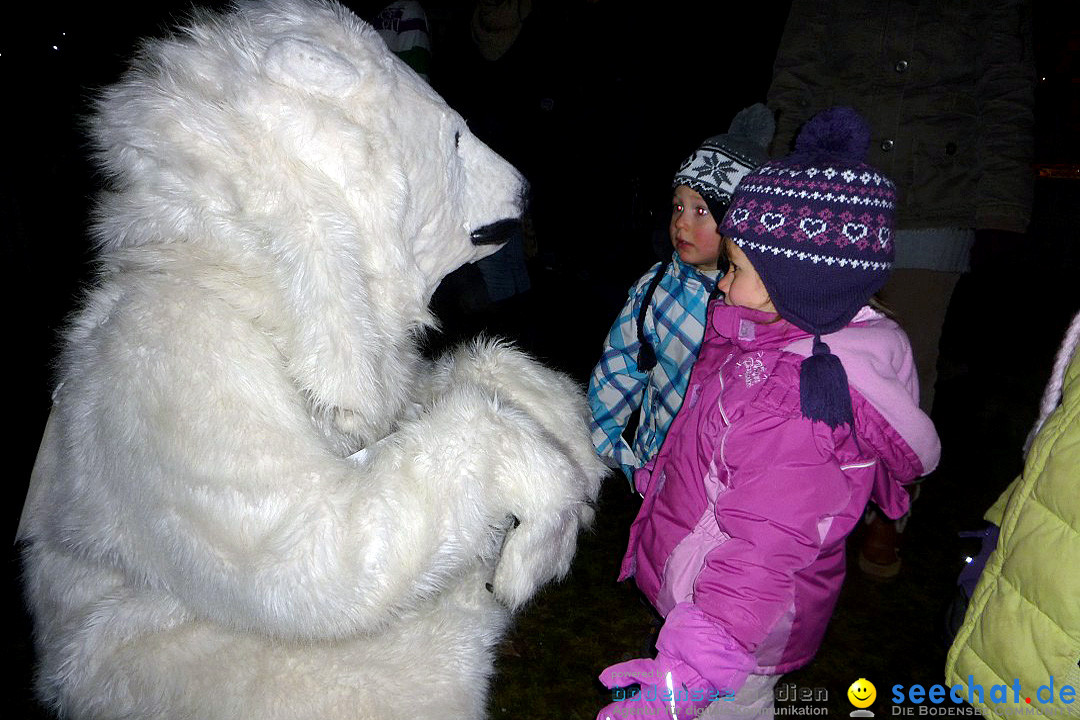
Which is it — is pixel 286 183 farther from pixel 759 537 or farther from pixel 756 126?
pixel 756 126

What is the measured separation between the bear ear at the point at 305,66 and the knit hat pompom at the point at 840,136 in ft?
2.31

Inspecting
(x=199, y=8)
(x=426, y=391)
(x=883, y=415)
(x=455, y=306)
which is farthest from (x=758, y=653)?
(x=455, y=306)

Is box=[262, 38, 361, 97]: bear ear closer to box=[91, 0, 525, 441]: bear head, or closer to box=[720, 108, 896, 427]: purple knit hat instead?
box=[91, 0, 525, 441]: bear head


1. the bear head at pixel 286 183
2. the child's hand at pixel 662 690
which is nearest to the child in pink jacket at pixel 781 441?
the child's hand at pixel 662 690

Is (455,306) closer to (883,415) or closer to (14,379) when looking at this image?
(14,379)

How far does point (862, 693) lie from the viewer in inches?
61.1

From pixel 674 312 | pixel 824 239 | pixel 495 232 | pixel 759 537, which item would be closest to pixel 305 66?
pixel 495 232

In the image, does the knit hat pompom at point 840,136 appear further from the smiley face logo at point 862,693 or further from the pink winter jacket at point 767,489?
the smiley face logo at point 862,693

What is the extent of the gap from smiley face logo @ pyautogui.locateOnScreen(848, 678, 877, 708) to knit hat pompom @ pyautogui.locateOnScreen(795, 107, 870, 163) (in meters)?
1.30

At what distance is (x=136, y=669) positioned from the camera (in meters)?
0.78

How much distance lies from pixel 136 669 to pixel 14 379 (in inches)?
103

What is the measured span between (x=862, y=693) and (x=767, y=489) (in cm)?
107

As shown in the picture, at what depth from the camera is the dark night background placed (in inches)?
67.4

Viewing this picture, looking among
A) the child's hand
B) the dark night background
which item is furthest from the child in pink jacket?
the dark night background
